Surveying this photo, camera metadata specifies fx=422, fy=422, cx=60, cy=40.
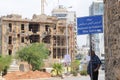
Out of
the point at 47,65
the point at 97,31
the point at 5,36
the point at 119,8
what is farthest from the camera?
the point at 5,36

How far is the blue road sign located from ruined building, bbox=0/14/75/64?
80149 millimetres

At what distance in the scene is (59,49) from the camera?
99.1m

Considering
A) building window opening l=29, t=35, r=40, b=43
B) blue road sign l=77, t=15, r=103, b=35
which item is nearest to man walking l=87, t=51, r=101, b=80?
blue road sign l=77, t=15, r=103, b=35

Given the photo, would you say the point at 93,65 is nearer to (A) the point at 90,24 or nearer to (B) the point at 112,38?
(A) the point at 90,24

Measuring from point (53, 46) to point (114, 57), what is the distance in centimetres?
8762

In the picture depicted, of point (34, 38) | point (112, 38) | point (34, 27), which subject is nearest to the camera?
point (112, 38)

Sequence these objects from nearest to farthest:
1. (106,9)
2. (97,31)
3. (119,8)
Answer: (119,8)
(106,9)
(97,31)

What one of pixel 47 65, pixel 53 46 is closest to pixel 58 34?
pixel 53 46

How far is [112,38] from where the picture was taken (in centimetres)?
1136

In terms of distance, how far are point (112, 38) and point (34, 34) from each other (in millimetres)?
88399

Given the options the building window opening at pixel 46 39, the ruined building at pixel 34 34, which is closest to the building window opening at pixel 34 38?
the ruined building at pixel 34 34

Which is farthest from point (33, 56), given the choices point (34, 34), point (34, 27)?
point (34, 27)

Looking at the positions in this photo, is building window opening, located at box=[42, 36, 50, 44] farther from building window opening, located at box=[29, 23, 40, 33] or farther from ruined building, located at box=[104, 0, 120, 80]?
ruined building, located at box=[104, 0, 120, 80]

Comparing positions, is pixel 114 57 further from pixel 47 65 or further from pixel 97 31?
pixel 47 65
